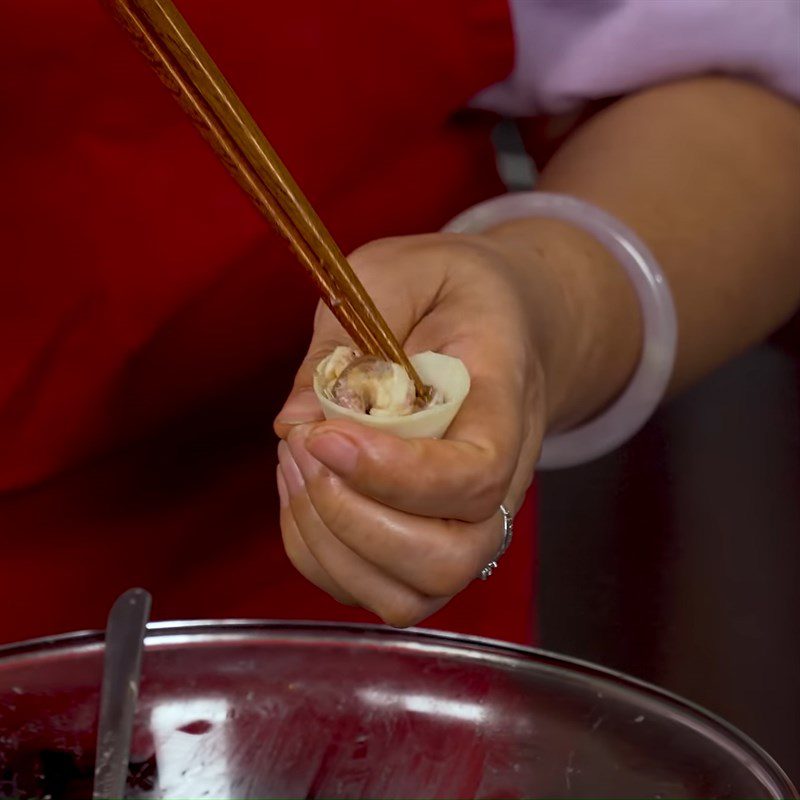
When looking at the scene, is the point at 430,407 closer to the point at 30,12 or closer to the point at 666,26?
the point at 30,12

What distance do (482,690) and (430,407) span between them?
0.14 metres

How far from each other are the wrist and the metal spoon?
24cm

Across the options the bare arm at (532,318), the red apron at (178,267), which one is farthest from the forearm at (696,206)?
the red apron at (178,267)

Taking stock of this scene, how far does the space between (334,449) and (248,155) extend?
0.37 ft

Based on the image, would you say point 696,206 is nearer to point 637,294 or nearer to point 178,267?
point 637,294

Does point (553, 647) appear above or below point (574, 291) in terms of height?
below

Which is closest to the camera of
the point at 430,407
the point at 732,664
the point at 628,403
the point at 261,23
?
the point at 430,407

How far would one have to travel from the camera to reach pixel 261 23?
0.68m

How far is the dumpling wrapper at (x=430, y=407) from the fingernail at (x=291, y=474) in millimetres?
29

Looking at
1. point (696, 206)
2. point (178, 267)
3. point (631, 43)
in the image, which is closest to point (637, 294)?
point (696, 206)

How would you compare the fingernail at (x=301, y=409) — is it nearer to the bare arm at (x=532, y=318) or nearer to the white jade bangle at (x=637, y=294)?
the bare arm at (x=532, y=318)

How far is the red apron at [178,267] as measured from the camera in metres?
0.63

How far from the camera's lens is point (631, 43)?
83cm

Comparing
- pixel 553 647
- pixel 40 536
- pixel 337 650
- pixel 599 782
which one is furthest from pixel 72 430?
pixel 553 647
